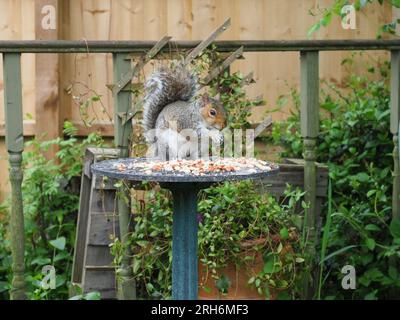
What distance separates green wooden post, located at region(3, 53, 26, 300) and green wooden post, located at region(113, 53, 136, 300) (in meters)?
0.47

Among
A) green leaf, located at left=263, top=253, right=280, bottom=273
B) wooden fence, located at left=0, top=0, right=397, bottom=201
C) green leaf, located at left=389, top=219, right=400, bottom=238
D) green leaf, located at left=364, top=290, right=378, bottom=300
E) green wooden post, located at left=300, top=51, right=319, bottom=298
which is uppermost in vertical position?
wooden fence, located at left=0, top=0, right=397, bottom=201

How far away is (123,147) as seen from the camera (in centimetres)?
411

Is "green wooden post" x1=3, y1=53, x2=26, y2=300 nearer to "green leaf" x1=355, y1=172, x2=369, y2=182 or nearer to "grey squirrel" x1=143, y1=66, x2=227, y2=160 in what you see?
"grey squirrel" x1=143, y1=66, x2=227, y2=160

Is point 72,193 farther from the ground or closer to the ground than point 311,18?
closer to the ground

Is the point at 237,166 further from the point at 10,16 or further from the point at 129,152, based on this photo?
the point at 10,16

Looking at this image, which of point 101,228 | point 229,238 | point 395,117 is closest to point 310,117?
point 395,117

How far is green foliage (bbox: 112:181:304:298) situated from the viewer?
3990 mm

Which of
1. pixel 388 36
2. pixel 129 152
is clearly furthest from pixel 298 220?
pixel 388 36

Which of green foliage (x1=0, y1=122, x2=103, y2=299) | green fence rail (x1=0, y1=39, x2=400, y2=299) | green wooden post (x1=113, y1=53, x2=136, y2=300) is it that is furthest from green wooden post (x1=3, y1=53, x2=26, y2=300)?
green foliage (x1=0, y1=122, x2=103, y2=299)

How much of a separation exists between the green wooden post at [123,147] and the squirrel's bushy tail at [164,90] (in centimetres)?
55

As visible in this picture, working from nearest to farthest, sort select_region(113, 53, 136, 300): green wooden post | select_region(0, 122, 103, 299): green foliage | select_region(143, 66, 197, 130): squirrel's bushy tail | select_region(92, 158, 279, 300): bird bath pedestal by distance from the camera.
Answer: select_region(92, 158, 279, 300): bird bath pedestal → select_region(143, 66, 197, 130): squirrel's bushy tail → select_region(113, 53, 136, 300): green wooden post → select_region(0, 122, 103, 299): green foliage

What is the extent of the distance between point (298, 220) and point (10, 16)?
247 centimetres
